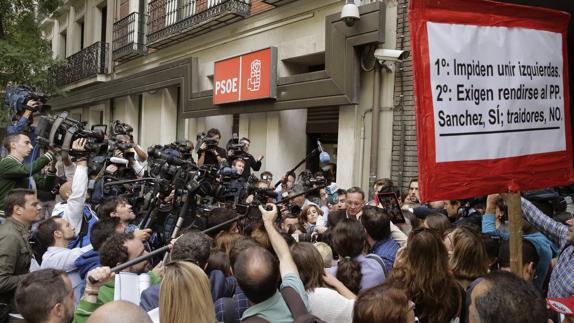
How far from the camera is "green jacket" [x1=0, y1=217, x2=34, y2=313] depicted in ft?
10.5

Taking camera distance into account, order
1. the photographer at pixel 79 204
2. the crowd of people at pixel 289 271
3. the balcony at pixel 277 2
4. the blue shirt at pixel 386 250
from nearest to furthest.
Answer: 1. the crowd of people at pixel 289 271
2. the blue shirt at pixel 386 250
3. the photographer at pixel 79 204
4. the balcony at pixel 277 2

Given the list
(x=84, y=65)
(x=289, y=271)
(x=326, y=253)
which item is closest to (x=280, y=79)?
(x=326, y=253)

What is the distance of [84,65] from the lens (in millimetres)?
17797

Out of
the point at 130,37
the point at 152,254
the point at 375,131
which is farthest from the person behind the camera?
the point at 130,37

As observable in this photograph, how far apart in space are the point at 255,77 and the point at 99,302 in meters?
7.19

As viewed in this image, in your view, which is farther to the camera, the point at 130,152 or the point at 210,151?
the point at 130,152

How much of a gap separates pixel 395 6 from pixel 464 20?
16.1ft

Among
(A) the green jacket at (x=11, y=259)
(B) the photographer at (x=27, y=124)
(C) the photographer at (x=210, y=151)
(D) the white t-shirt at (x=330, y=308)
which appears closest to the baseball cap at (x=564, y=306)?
(D) the white t-shirt at (x=330, y=308)

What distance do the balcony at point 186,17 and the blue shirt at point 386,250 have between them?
24.4ft

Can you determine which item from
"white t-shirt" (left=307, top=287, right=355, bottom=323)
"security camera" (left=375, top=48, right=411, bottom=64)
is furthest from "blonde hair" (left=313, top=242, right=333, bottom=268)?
"security camera" (left=375, top=48, right=411, bottom=64)

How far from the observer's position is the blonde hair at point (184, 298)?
2.10 meters

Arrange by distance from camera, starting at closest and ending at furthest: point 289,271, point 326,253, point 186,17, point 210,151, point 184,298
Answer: point 184,298, point 289,271, point 326,253, point 210,151, point 186,17

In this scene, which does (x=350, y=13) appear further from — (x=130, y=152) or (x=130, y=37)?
(x=130, y=37)

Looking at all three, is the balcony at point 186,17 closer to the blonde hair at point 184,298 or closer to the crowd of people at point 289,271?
the crowd of people at point 289,271
